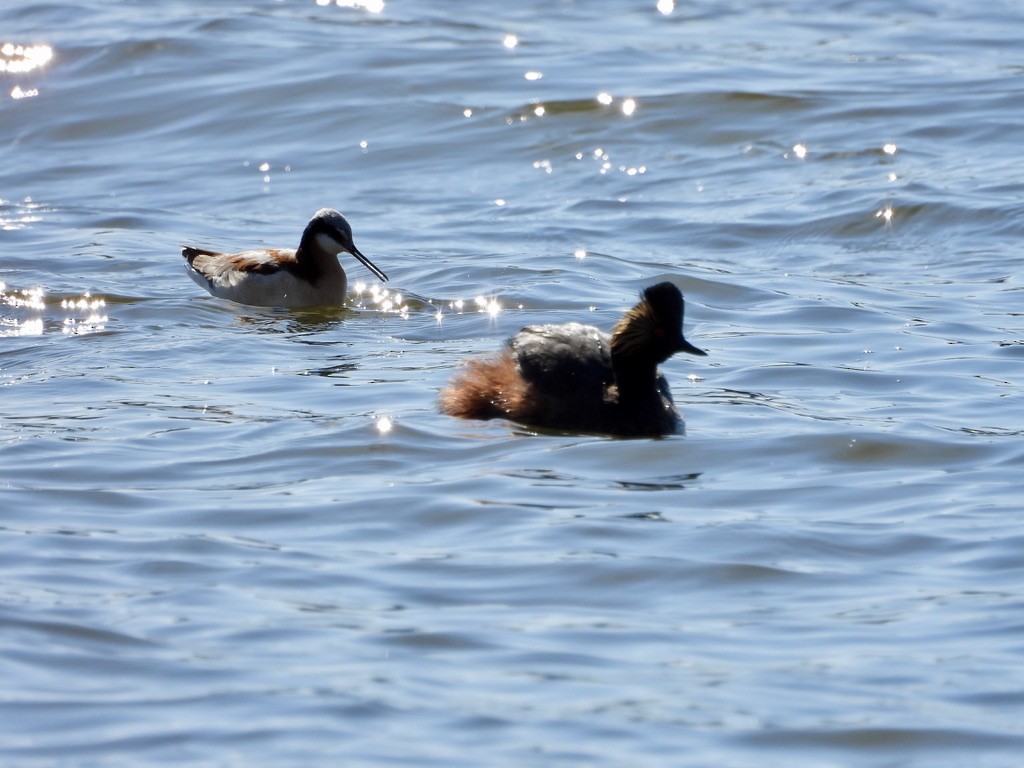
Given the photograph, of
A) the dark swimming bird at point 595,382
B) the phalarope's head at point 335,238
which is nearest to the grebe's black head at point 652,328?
the dark swimming bird at point 595,382

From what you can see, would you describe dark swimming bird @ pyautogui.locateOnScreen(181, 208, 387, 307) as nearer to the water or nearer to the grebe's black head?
the water

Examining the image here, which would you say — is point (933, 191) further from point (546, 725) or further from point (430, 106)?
point (546, 725)

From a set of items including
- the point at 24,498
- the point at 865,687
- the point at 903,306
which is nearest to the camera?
the point at 865,687

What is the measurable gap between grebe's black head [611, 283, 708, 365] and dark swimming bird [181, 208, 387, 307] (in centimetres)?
485

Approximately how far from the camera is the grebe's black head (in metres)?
9.22

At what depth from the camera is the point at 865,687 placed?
18.5ft

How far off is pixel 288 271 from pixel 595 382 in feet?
17.3

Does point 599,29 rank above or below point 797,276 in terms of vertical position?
above

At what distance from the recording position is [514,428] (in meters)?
9.19

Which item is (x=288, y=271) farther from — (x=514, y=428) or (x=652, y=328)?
(x=652, y=328)

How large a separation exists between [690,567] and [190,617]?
202 centimetres

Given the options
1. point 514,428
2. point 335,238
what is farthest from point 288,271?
point 514,428

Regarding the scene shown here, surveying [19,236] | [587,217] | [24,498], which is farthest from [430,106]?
[24,498]

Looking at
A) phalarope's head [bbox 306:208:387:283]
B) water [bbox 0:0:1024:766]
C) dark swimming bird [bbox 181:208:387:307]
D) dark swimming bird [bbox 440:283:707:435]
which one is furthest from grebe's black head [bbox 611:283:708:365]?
phalarope's head [bbox 306:208:387:283]
